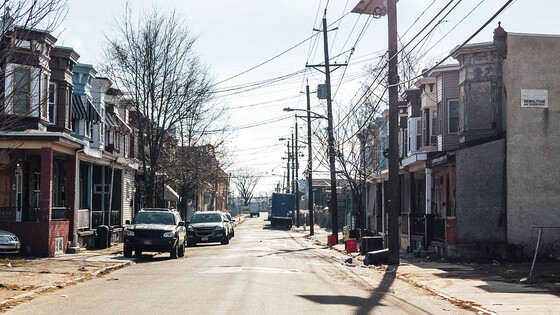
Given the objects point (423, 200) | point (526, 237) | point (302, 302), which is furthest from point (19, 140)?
point (423, 200)

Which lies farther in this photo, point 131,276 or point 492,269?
point 492,269

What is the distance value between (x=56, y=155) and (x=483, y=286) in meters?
19.3

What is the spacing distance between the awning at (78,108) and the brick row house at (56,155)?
5 centimetres

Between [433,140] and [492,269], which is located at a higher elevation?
[433,140]

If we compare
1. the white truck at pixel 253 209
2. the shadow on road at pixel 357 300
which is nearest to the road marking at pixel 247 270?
the shadow on road at pixel 357 300

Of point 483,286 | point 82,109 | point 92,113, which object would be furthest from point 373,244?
point 92,113

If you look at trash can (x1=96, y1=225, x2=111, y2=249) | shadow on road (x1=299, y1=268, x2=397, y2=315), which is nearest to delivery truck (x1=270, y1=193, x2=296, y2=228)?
trash can (x1=96, y1=225, x2=111, y2=249)

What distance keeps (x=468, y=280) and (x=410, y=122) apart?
60.8ft

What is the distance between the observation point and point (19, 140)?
2462 centimetres

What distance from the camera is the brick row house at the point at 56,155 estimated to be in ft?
82.0

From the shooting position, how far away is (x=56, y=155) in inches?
1163

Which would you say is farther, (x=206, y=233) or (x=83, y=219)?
(x=206, y=233)

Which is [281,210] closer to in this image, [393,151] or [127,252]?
[127,252]

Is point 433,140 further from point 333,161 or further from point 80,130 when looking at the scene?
point 80,130
